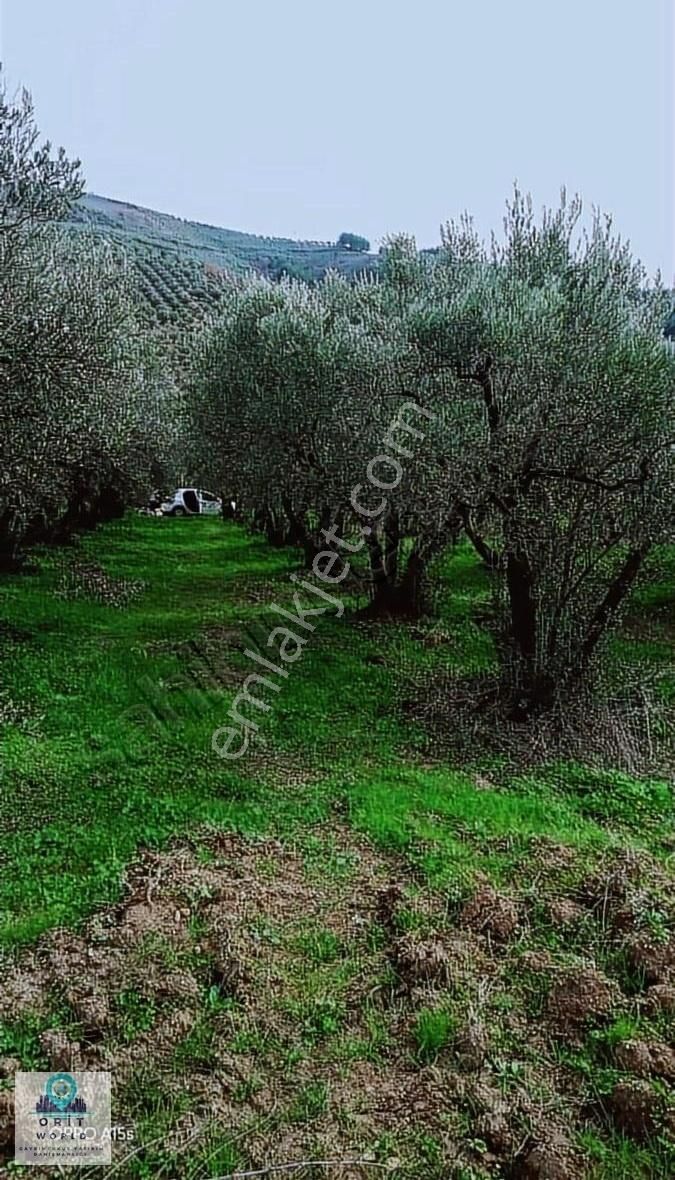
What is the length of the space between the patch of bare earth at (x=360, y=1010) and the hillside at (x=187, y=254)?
37031mm

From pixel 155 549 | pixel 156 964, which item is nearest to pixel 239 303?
pixel 155 549

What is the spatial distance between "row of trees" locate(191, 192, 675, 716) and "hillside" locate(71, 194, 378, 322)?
101 feet

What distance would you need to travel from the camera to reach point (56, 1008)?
409 cm

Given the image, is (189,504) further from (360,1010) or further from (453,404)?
(360,1010)

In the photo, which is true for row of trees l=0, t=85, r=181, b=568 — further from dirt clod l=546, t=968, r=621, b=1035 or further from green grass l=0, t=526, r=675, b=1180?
dirt clod l=546, t=968, r=621, b=1035

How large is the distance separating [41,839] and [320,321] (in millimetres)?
9268

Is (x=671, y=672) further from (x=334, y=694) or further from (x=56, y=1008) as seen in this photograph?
(x=56, y=1008)

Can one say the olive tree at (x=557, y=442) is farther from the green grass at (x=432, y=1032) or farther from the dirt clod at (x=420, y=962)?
the green grass at (x=432, y=1032)

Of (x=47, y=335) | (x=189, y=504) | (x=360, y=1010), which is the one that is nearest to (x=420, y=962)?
(x=360, y=1010)

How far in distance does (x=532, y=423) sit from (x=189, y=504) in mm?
34478

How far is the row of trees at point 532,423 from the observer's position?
7.86m

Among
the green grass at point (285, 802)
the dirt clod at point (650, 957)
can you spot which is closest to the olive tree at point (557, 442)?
the green grass at point (285, 802)

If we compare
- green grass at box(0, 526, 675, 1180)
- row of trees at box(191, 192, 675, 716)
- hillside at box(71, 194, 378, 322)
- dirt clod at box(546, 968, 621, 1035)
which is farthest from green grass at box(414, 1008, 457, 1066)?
hillside at box(71, 194, 378, 322)

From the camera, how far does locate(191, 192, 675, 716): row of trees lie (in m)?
7.86
